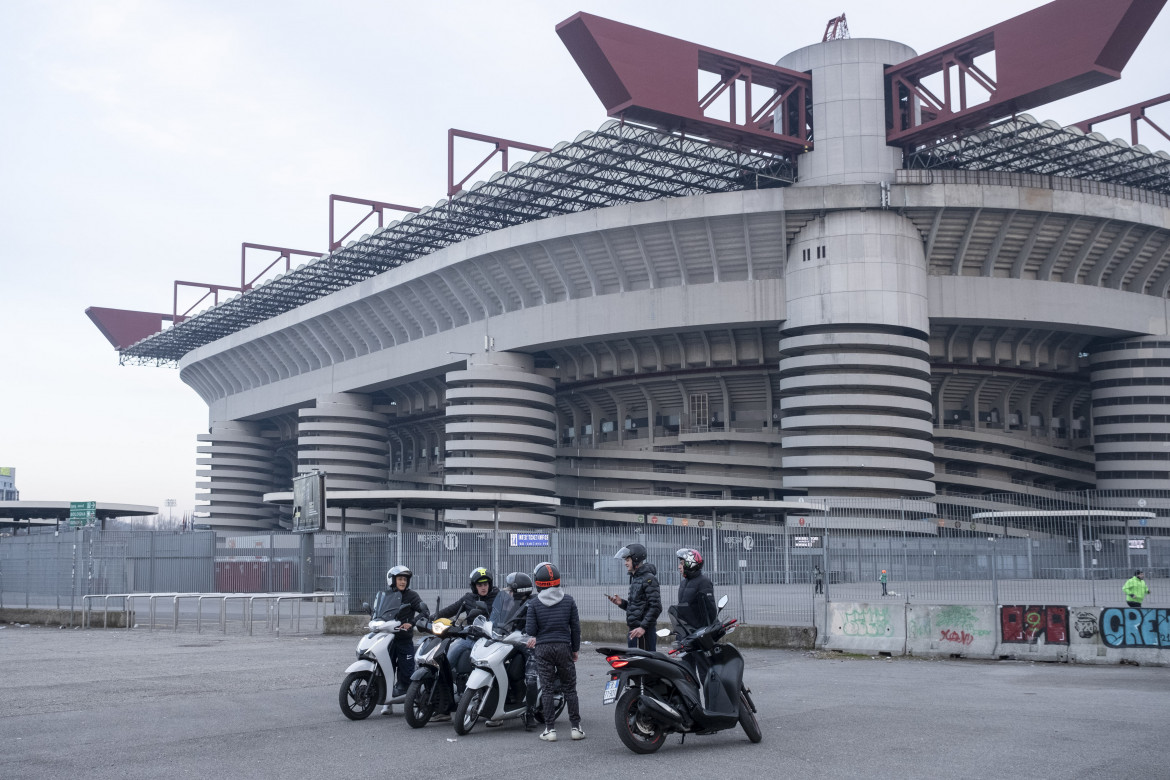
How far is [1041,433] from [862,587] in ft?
151

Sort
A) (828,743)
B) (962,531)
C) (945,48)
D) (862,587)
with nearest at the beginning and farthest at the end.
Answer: (828,743)
(862,587)
(945,48)
(962,531)

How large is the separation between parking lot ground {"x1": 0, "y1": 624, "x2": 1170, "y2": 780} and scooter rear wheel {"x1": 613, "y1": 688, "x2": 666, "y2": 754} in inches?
4.8

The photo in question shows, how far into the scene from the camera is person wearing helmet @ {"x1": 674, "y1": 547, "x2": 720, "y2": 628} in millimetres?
12367

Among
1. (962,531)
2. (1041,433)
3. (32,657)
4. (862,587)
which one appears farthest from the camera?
(1041,433)

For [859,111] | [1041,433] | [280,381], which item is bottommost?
[1041,433]

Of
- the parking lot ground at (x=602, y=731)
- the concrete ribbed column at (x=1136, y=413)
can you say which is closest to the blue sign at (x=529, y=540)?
the parking lot ground at (x=602, y=731)

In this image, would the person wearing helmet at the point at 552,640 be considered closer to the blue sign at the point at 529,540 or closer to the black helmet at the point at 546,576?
the black helmet at the point at 546,576

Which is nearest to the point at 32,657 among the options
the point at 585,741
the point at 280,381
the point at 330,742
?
the point at 330,742

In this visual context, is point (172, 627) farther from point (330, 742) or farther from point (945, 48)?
point (945, 48)

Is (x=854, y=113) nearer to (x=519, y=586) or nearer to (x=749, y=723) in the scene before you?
(x=519, y=586)

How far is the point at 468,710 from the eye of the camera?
41.2 ft

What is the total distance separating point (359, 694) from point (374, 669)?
0.33 metres

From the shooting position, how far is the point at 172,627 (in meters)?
32.0

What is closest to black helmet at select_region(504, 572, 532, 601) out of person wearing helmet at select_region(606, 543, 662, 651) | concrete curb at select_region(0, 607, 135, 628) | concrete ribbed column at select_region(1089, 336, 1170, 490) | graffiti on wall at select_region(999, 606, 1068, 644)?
person wearing helmet at select_region(606, 543, 662, 651)
